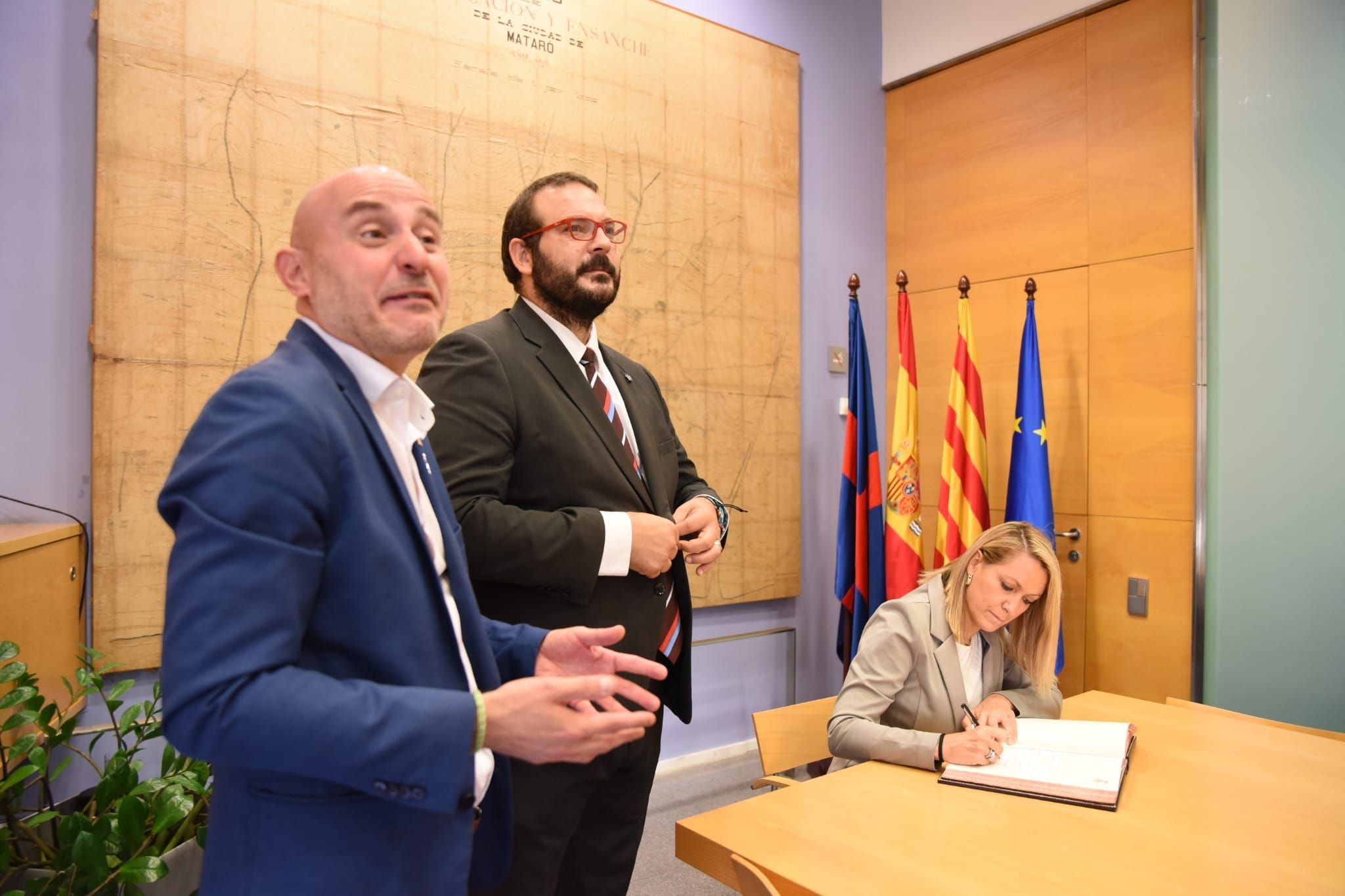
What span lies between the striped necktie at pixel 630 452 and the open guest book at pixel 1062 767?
61cm

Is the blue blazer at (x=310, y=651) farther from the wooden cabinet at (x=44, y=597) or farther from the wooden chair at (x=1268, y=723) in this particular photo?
the wooden chair at (x=1268, y=723)

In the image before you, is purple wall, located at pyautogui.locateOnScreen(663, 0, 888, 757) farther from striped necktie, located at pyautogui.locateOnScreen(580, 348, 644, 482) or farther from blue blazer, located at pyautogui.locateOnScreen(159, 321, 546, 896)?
blue blazer, located at pyautogui.locateOnScreen(159, 321, 546, 896)

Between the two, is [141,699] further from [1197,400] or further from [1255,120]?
[1255,120]

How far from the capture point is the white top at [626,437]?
1.54 meters

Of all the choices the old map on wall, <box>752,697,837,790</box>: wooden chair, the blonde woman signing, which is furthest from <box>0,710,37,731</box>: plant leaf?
the blonde woman signing

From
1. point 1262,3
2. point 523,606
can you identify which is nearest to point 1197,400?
point 1262,3

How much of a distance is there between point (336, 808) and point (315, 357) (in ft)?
1.51

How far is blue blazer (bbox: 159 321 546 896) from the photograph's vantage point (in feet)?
2.54

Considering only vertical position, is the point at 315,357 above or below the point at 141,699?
A: above

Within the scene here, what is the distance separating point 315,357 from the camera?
3.13 ft

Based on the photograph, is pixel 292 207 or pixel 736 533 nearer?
pixel 292 207

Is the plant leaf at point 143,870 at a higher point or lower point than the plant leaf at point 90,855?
lower

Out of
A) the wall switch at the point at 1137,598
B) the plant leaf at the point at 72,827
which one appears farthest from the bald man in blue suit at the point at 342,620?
the wall switch at the point at 1137,598

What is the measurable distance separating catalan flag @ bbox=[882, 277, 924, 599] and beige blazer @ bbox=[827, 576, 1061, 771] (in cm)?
130
